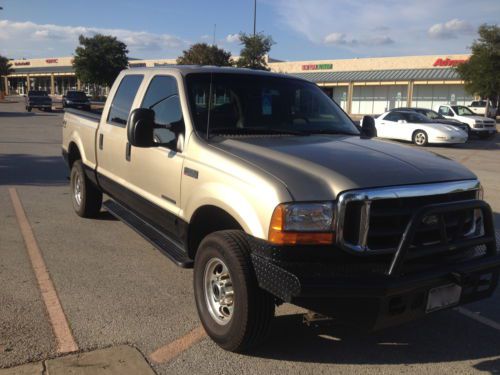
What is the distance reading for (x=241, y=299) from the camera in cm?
316

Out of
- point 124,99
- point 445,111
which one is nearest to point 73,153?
point 124,99

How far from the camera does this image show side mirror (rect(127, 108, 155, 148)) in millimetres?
3996

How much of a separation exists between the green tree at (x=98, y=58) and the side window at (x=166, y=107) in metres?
52.2

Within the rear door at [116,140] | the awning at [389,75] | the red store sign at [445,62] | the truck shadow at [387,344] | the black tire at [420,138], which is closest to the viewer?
the truck shadow at [387,344]

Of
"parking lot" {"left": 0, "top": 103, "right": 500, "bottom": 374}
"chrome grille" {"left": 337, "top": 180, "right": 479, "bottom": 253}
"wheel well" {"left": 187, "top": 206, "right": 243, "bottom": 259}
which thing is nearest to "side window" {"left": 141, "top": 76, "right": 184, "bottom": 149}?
"wheel well" {"left": 187, "top": 206, "right": 243, "bottom": 259}

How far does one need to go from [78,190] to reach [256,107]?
3648 mm

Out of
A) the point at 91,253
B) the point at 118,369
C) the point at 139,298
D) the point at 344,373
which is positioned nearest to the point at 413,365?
the point at 344,373

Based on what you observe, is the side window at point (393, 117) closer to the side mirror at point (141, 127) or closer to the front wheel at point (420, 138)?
the front wheel at point (420, 138)

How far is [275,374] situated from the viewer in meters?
3.23

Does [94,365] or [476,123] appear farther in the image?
[476,123]

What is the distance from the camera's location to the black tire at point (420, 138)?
19.7m

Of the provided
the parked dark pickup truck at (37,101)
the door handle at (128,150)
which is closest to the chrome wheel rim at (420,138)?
the door handle at (128,150)

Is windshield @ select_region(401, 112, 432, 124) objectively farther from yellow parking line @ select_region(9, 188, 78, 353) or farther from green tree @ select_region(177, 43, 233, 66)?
green tree @ select_region(177, 43, 233, 66)

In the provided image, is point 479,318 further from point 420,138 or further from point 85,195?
point 420,138
